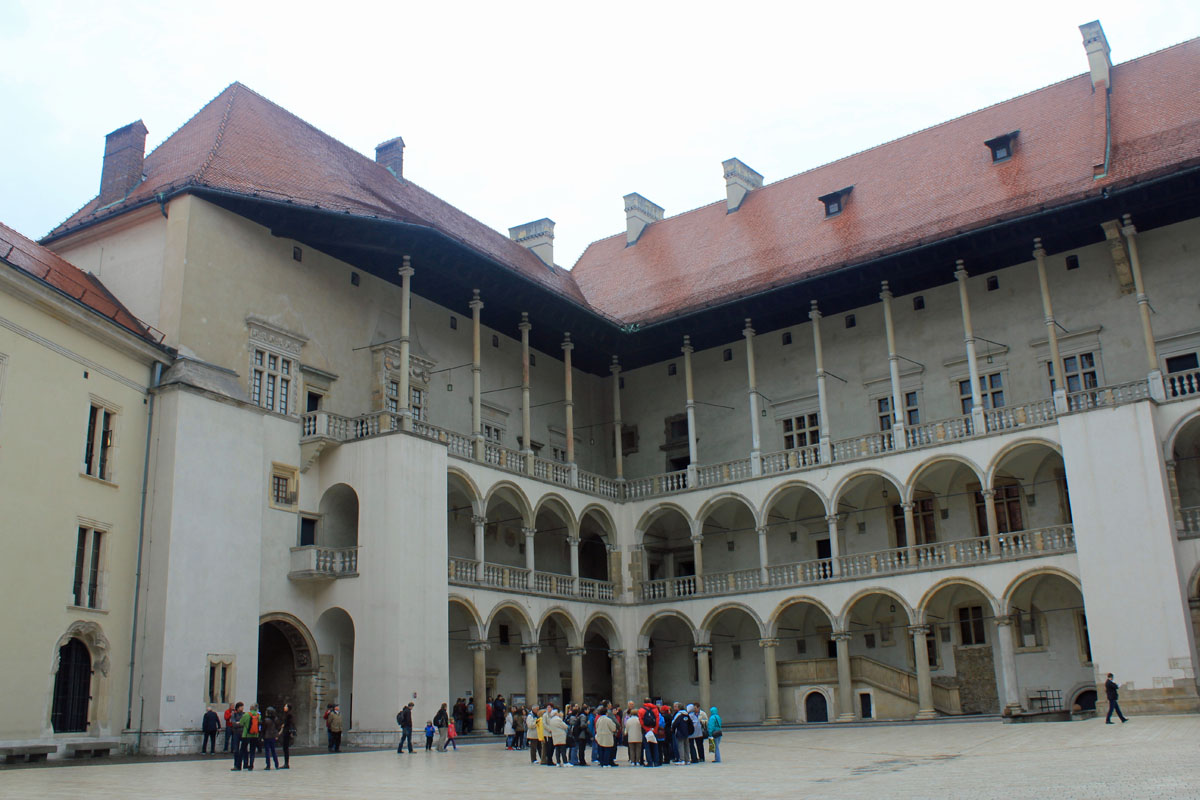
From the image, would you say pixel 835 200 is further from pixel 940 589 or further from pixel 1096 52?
pixel 940 589

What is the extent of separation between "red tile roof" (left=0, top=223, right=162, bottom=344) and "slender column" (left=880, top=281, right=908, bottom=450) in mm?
17325

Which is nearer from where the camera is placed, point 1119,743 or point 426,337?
point 1119,743

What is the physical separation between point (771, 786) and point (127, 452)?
14.6 metres

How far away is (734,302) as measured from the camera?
101 feet

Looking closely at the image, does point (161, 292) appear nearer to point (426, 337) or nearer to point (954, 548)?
point (426, 337)

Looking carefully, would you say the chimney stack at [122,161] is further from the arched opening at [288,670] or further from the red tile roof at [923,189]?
the red tile roof at [923,189]

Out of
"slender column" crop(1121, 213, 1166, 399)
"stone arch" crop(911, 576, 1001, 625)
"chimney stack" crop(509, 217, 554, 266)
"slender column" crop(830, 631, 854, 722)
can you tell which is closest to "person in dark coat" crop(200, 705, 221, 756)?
"slender column" crop(830, 631, 854, 722)

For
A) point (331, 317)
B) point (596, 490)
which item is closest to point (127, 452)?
point (331, 317)

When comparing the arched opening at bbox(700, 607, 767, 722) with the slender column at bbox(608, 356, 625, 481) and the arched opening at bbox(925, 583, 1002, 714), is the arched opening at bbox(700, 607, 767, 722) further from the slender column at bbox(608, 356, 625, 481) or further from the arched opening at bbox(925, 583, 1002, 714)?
the slender column at bbox(608, 356, 625, 481)

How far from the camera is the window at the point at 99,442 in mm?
20562

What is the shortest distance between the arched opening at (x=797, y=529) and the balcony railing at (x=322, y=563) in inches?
460

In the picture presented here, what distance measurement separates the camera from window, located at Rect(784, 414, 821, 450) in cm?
3161

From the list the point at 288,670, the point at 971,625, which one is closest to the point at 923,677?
the point at 971,625

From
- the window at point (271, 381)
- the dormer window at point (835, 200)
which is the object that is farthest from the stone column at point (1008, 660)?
the window at point (271, 381)
